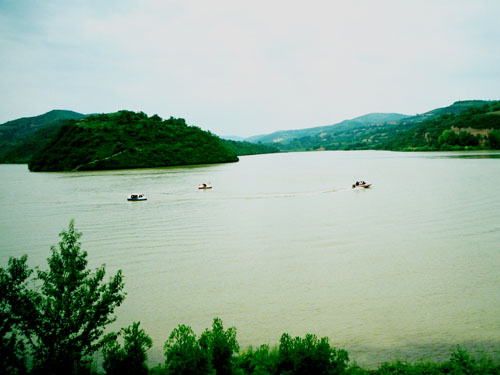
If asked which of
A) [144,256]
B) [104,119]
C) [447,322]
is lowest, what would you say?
[447,322]

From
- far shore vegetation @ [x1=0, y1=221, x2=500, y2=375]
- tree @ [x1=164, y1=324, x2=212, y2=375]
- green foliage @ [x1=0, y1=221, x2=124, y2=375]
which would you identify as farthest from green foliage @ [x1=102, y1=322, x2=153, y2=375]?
tree @ [x1=164, y1=324, x2=212, y2=375]

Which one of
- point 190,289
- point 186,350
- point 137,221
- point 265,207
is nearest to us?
point 186,350

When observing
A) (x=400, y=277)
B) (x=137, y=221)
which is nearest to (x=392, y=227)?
(x=400, y=277)

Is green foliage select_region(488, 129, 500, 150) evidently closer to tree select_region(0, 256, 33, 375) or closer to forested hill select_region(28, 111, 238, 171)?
forested hill select_region(28, 111, 238, 171)

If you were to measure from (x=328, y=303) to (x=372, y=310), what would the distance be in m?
1.28

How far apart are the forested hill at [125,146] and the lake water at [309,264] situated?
2354 inches

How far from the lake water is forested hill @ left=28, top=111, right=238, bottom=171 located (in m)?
59.8

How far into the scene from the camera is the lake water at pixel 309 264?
9.19 metres

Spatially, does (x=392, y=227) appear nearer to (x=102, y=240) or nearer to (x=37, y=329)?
(x=102, y=240)

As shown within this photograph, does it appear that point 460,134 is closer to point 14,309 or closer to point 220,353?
point 220,353

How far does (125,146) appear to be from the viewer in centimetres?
8981

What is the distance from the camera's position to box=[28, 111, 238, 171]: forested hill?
86.6m

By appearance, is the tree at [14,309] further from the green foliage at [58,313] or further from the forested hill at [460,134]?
the forested hill at [460,134]

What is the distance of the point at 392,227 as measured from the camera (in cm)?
2016
